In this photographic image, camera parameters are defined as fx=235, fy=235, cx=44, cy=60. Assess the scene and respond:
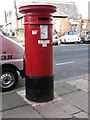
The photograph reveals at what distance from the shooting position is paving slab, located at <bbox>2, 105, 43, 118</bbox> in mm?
4180

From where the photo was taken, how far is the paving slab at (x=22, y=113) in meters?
4.18

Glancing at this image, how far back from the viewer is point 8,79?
5.71 m

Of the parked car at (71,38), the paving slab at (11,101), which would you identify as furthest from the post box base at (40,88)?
the parked car at (71,38)

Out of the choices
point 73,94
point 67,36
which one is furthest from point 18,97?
point 67,36

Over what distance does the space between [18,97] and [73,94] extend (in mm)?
1238

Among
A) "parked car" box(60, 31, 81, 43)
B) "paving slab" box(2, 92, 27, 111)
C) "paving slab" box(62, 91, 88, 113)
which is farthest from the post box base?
"parked car" box(60, 31, 81, 43)

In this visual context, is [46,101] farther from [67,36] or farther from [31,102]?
[67,36]

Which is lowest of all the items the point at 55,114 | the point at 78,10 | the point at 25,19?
the point at 55,114

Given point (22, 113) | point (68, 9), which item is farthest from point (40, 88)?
point (68, 9)

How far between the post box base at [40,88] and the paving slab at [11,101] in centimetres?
25

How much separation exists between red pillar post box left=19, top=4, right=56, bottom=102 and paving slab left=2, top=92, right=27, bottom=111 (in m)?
0.25

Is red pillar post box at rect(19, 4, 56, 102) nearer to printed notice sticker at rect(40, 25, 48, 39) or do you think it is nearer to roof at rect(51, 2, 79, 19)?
printed notice sticker at rect(40, 25, 48, 39)

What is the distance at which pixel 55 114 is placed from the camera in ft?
13.9

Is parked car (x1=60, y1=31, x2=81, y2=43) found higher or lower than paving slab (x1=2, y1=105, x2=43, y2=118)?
higher
